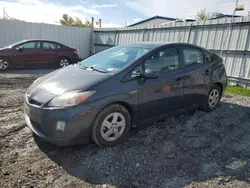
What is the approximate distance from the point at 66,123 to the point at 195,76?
267cm

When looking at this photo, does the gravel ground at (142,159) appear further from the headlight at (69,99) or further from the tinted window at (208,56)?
the tinted window at (208,56)

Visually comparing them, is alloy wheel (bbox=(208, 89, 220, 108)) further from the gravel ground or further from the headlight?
the headlight

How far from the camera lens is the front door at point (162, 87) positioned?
11.4 feet

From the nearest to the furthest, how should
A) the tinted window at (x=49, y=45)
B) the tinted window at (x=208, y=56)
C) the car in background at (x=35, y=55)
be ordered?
the tinted window at (x=208, y=56)
the car in background at (x=35, y=55)
the tinted window at (x=49, y=45)

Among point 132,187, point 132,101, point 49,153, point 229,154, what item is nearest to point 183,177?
point 132,187

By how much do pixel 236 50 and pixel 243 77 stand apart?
39.8 inches

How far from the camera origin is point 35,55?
33.0 ft

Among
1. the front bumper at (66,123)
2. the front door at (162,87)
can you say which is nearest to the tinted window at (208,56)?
the front door at (162,87)

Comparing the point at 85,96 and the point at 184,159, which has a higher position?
the point at 85,96

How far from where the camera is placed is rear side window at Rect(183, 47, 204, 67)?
13.7 ft

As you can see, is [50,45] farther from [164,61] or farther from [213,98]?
[213,98]

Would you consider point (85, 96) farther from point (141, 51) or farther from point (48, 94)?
point (141, 51)

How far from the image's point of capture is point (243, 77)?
7.60 metres

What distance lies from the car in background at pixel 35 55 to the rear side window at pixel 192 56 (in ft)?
25.9
